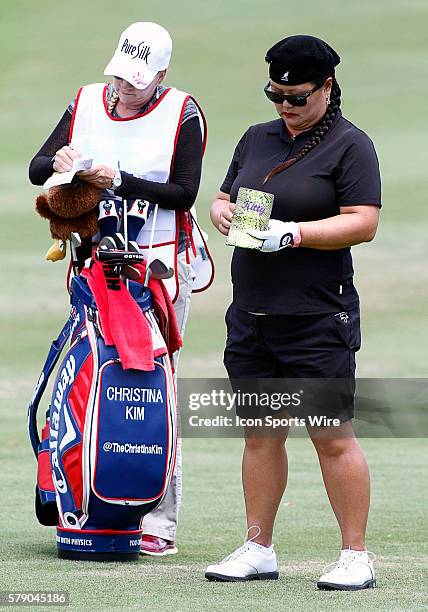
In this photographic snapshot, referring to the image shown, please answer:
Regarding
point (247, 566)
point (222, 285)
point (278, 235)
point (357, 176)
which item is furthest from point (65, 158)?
point (222, 285)

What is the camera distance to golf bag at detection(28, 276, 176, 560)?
4.80 m

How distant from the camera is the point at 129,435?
15.8 ft

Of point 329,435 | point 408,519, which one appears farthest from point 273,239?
point 408,519

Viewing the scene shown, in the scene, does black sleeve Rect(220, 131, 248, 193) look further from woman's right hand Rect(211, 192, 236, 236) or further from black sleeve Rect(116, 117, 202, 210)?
black sleeve Rect(116, 117, 202, 210)

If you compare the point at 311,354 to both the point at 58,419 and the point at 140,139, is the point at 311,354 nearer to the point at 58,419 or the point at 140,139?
the point at 58,419

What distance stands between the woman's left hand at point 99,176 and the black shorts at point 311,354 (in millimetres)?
669

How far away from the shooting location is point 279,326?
4.65m

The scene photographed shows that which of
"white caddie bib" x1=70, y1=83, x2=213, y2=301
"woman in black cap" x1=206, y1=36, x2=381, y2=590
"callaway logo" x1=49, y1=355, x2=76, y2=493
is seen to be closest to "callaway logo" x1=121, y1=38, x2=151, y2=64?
"white caddie bib" x1=70, y1=83, x2=213, y2=301

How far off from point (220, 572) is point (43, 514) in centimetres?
76

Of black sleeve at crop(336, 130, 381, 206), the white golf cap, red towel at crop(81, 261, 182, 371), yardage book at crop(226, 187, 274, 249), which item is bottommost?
red towel at crop(81, 261, 182, 371)

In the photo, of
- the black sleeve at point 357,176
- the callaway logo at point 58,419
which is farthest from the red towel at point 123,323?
the black sleeve at point 357,176

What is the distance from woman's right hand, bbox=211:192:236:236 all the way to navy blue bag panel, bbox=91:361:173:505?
54cm

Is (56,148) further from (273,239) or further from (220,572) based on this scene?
(220,572)

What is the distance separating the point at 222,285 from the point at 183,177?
22.1 ft
